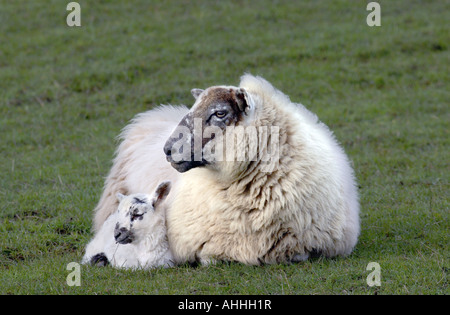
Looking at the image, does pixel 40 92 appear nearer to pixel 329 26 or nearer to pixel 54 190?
pixel 54 190

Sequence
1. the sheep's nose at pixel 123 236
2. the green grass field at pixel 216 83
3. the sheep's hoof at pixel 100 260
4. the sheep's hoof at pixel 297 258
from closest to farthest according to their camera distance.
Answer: the green grass field at pixel 216 83 < the sheep's hoof at pixel 297 258 < the sheep's nose at pixel 123 236 < the sheep's hoof at pixel 100 260

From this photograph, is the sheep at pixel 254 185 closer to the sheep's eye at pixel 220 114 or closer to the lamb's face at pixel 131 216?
the sheep's eye at pixel 220 114

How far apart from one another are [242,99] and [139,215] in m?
1.53

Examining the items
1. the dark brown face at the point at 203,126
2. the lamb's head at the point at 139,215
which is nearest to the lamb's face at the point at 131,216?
the lamb's head at the point at 139,215

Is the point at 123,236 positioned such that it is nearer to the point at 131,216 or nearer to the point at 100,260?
the point at 131,216

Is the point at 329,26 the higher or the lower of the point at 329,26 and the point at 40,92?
the higher

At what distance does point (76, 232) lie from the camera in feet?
27.1

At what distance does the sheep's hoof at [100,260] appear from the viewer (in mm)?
6949

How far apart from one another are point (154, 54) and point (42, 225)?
882cm

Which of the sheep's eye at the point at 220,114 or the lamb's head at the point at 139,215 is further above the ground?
the sheep's eye at the point at 220,114

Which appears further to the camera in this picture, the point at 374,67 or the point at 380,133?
the point at 374,67

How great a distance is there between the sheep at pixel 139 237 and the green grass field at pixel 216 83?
0.86ft

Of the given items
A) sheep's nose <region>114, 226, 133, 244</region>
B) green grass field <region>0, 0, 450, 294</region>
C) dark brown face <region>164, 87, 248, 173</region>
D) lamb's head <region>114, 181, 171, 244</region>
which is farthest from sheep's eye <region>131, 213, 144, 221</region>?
dark brown face <region>164, 87, 248, 173</region>
